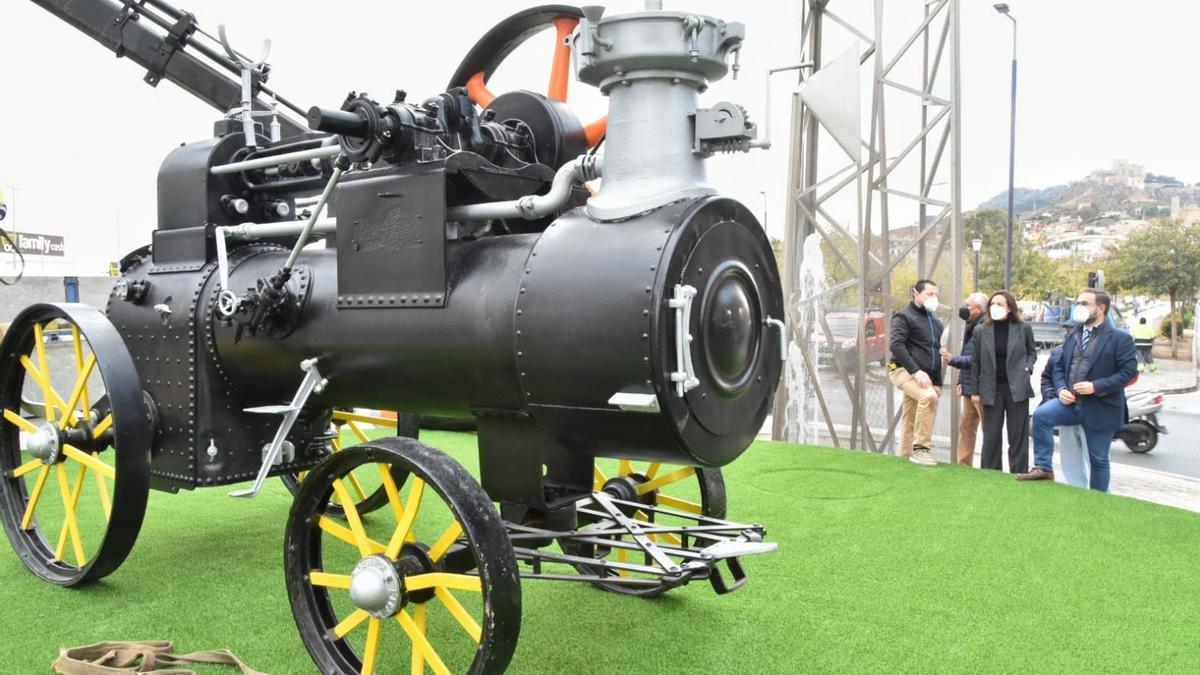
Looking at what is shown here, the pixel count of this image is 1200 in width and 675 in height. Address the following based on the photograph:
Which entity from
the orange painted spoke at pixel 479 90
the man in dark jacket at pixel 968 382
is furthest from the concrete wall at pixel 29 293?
the man in dark jacket at pixel 968 382

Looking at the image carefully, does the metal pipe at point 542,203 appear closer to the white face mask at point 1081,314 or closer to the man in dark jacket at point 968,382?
the white face mask at point 1081,314

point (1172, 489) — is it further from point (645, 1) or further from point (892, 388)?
point (645, 1)

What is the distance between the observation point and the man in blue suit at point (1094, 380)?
17.0 feet

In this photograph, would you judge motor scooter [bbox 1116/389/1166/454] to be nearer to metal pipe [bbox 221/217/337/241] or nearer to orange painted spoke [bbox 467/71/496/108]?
orange painted spoke [bbox 467/71/496/108]

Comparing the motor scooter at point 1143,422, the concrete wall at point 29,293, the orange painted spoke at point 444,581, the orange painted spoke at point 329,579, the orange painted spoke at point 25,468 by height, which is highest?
the concrete wall at point 29,293

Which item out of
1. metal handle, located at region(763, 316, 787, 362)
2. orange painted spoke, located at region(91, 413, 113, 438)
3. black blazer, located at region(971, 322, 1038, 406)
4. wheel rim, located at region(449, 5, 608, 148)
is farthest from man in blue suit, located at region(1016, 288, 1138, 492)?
orange painted spoke, located at region(91, 413, 113, 438)

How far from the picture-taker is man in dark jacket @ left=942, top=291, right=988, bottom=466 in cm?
611

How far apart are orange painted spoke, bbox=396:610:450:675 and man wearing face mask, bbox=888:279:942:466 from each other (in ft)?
15.3

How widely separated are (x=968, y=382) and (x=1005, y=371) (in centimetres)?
26

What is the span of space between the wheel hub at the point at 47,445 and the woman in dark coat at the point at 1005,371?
17.3 ft

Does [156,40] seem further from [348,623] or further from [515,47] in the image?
[348,623]

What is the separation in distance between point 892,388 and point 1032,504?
2.15 m

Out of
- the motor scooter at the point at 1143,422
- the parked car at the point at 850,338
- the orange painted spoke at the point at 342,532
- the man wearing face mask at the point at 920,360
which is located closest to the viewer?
the orange painted spoke at the point at 342,532

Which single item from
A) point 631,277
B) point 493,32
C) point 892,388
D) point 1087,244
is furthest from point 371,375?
point 1087,244
